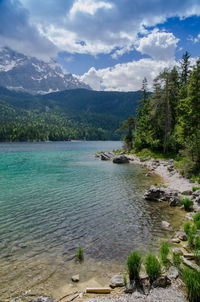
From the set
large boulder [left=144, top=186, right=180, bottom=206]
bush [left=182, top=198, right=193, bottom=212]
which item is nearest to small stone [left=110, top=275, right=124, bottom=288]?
bush [left=182, top=198, right=193, bottom=212]

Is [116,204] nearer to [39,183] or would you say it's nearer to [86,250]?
[86,250]

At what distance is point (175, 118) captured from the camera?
169 feet

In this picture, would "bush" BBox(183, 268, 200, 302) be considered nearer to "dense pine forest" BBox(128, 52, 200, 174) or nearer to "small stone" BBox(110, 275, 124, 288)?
"small stone" BBox(110, 275, 124, 288)

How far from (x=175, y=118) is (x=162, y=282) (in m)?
50.1

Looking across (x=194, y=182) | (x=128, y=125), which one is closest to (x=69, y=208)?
(x=194, y=182)

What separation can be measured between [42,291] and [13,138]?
186 meters

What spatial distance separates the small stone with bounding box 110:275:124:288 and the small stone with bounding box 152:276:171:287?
1.27m

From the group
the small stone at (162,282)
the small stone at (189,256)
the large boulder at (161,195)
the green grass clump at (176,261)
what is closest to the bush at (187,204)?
the large boulder at (161,195)

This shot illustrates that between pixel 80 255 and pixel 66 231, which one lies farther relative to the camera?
pixel 66 231

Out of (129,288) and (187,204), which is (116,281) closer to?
(129,288)

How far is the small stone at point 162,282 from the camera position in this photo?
22.1ft

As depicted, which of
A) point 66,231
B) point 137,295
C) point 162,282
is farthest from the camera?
point 66,231

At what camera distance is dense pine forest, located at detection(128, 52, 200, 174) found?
28828mm

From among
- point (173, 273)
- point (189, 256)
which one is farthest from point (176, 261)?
point (189, 256)
